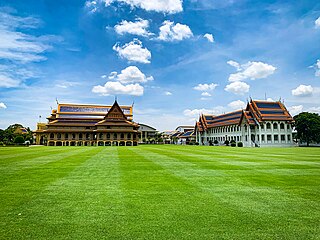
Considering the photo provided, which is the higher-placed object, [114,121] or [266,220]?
[114,121]

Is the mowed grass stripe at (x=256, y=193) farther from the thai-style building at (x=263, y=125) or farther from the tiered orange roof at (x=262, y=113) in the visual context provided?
the tiered orange roof at (x=262, y=113)

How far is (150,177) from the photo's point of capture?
1056 cm

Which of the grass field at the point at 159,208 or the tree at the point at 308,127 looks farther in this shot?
the tree at the point at 308,127

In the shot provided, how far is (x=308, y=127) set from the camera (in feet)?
200

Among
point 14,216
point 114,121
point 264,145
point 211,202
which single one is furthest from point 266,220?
point 114,121

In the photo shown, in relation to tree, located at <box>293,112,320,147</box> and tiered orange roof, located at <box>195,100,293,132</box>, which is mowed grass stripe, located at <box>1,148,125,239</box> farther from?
tree, located at <box>293,112,320,147</box>

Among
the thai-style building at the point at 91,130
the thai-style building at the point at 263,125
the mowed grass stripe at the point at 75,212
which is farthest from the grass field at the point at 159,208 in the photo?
the thai-style building at the point at 91,130

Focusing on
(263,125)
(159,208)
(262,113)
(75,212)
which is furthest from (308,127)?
(75,212)

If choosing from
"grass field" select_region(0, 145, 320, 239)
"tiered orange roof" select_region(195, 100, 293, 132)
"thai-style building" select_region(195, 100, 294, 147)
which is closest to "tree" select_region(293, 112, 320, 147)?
"thai-style building" select_region(195, 100, 294, 147)

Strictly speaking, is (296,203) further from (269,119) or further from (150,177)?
(269,119)

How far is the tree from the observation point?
5931cm

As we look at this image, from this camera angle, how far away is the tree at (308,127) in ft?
195

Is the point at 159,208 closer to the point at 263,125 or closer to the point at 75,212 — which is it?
A: the point at 75,212

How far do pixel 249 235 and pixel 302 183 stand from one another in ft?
20.2
